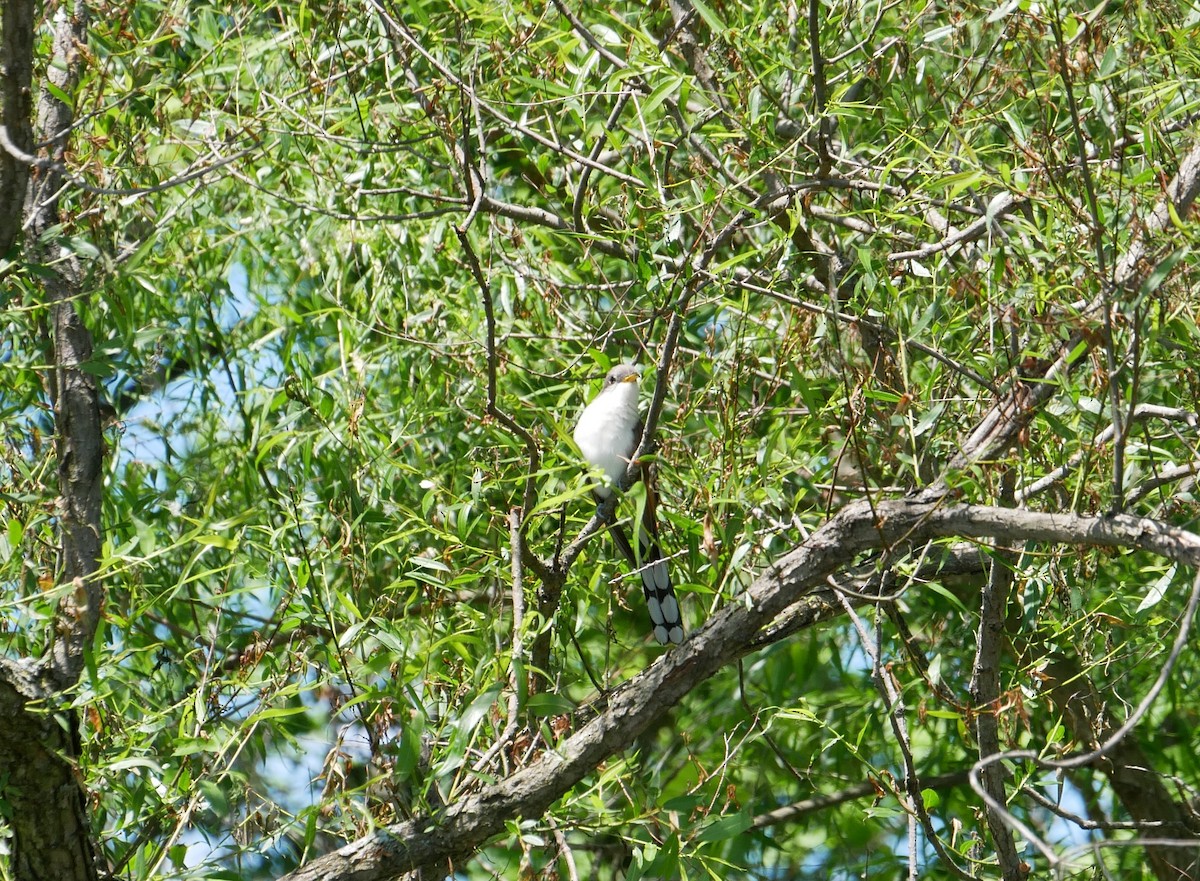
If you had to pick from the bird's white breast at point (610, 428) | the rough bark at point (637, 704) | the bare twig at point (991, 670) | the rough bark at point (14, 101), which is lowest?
the bare twig at point (991, 670)

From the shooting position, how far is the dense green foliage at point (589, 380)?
298cm

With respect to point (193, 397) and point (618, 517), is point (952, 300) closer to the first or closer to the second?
point (618, 517)

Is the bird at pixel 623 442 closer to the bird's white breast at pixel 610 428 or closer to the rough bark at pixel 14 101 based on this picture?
the bird's white breast at pixel 610 428

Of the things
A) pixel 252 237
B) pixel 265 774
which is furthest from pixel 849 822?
pixel 252 237

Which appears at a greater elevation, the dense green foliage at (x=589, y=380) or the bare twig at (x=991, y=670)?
the dense green foliage at (x=589, y=380)

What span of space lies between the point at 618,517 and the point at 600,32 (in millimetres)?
1550

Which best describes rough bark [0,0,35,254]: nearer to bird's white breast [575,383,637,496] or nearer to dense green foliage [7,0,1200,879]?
dense green foliage [7,0,1200,879]

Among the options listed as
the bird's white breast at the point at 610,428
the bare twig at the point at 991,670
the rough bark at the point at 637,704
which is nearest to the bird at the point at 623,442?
the bird's white breast at the point at 610,428

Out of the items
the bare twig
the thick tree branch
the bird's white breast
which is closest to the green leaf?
the bare twig

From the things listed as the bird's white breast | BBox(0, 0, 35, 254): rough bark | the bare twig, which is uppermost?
BBox(0, 0, 35, 254): rough bark

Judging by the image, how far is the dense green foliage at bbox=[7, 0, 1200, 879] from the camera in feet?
9.77

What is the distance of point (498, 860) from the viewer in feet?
16.4

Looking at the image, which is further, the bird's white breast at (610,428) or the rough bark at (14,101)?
the bird's white breast at (610,428)

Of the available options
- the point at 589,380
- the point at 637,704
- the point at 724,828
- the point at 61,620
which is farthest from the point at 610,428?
the point at 61,620
